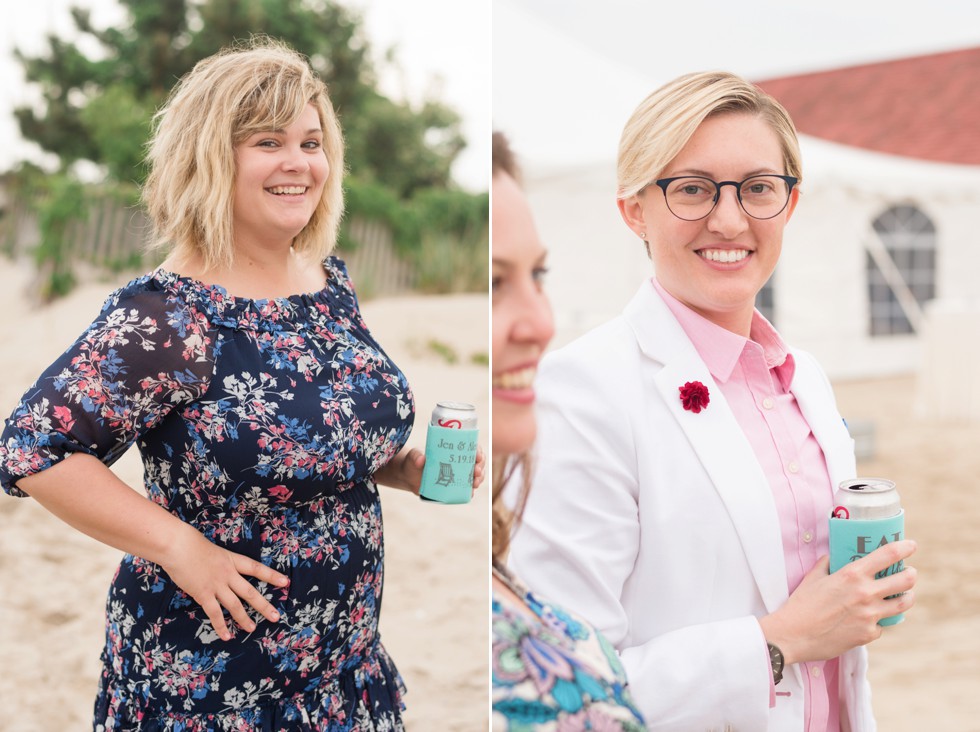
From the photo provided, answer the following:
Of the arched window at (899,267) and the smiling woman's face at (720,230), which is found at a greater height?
the arched window at (899,267)

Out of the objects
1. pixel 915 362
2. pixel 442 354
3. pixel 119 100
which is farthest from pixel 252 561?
pixel 119 100

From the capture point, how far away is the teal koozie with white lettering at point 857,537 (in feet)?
4.44

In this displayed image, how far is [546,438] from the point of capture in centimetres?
139

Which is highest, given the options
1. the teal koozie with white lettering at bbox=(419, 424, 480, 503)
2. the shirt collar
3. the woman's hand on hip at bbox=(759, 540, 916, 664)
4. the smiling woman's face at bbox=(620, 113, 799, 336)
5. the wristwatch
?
the smiling woman's face at bbox=(620, 113, 799, 336)

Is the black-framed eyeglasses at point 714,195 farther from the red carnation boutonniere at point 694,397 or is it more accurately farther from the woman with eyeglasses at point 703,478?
the red carnation boutonniere at point 694,397

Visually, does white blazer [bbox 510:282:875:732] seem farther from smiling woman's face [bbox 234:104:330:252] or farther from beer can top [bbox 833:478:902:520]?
smiling woman's face [bbox 234:104:330:252]

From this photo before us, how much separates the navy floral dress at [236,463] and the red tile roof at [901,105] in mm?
13220

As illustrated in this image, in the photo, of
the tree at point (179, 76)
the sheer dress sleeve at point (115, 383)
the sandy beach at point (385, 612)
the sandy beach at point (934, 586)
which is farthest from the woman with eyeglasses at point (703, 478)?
the tree at point (179, 76)

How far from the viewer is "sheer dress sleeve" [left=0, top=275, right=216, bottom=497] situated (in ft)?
4.86

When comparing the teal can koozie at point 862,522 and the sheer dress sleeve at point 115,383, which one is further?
the sheer dress sleeve at point 115,383

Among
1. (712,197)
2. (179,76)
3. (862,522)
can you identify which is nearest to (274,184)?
(712,197)

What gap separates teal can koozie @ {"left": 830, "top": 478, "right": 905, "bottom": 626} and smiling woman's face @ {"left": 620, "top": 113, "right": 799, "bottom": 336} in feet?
1.07

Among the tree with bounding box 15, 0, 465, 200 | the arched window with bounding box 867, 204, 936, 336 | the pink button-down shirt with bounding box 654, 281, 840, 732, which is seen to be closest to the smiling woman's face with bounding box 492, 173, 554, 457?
the pink button-down shirt with bounding box 654, 281, 840, 732

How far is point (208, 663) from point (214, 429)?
1.38 ft
